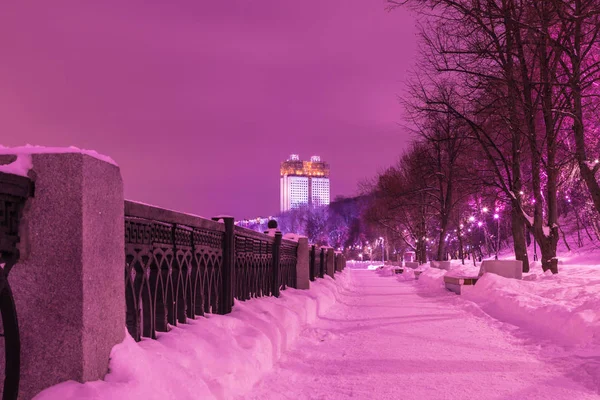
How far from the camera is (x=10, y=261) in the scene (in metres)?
2.66

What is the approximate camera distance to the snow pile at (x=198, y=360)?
9.82 feet

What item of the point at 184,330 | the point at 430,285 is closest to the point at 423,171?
the point at 430,285

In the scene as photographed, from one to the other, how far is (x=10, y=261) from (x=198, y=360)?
209 centimetres

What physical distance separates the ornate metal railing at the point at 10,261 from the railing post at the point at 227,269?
13.8ft

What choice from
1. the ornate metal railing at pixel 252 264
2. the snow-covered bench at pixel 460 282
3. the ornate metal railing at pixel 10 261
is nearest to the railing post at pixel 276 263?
the ornate metal railing at pixel 252 264

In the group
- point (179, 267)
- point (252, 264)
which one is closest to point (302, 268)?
point (252, 264)

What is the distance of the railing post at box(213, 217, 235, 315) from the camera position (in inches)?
272

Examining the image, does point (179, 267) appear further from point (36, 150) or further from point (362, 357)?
point (362, 357)

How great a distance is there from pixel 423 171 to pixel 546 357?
27654mm

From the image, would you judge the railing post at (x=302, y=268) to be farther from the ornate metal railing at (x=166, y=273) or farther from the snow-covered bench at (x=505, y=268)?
the ornate metal railing at (x=166, y=273)

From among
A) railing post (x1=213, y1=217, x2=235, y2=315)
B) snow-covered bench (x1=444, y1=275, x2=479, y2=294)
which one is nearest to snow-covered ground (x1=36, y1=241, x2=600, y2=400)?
railing post (x1=213, y1=217, x2=235, y2=315)

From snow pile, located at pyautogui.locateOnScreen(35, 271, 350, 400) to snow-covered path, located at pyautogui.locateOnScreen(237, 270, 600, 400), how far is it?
0.28 m

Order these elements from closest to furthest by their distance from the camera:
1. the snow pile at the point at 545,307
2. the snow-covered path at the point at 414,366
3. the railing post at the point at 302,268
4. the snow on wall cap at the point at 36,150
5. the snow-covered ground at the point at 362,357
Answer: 1. the snow on wall cap at the point at 36,150
2. the snow-covered ground at the point at 362,357
3. the snow-covered path at the point at 414,366
4. the snow pile at the point at 545,307
5. the railing post at the point at 302,268

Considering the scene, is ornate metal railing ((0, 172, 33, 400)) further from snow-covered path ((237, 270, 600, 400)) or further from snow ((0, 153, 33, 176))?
snow-covered path ((237, 270, 600, 400))
